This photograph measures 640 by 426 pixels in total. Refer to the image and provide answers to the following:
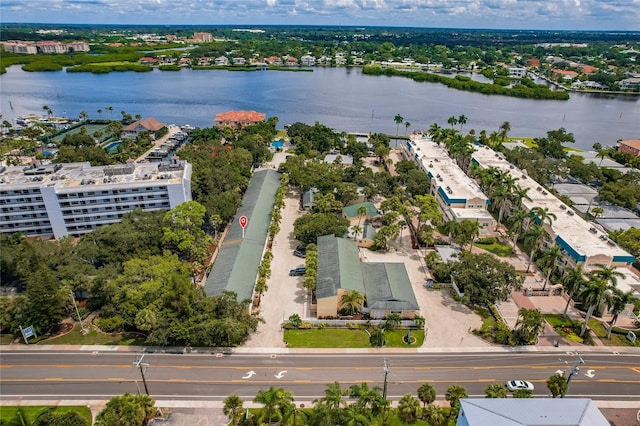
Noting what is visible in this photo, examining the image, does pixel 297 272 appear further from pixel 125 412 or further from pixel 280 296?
pixel 125 412

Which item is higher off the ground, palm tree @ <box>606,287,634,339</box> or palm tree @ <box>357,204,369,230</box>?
palm tree @ <box>606,287,634,339</box>

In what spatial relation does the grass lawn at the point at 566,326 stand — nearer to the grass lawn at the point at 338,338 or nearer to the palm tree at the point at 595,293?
the palm tree at the point at 595,293

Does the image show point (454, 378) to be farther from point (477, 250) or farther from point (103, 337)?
point (103, 337)

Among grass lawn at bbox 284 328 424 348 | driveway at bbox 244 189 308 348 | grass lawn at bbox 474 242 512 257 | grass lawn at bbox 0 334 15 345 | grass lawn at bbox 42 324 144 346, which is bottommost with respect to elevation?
grass lawn at bbox 0 334 15 345

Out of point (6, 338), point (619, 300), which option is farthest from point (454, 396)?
point (6, 338)

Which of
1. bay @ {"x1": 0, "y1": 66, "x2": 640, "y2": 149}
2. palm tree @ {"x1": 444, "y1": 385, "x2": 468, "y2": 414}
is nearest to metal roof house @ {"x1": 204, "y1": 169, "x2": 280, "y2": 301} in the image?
palm tree @ {"x1": 444, "y1": 385, "x2": 468, "y2": 414}

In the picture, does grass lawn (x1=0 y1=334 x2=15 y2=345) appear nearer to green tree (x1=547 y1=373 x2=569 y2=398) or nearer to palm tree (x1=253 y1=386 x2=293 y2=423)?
palm tree (x1=253 y1=386 x2=293 y2=423)

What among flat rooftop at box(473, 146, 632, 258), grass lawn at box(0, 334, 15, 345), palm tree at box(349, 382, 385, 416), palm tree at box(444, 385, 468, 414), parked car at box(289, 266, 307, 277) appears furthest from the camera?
parked car at box(289, 266, 307, 277)

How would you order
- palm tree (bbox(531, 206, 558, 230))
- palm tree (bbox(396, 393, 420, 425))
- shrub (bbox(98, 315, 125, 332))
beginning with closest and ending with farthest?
palm tree (bbox(396, 393, 420, 425)), shrub (bbox(98, 315, 125, 332)), palm tree (bbox(531, 206, 558, 230))
